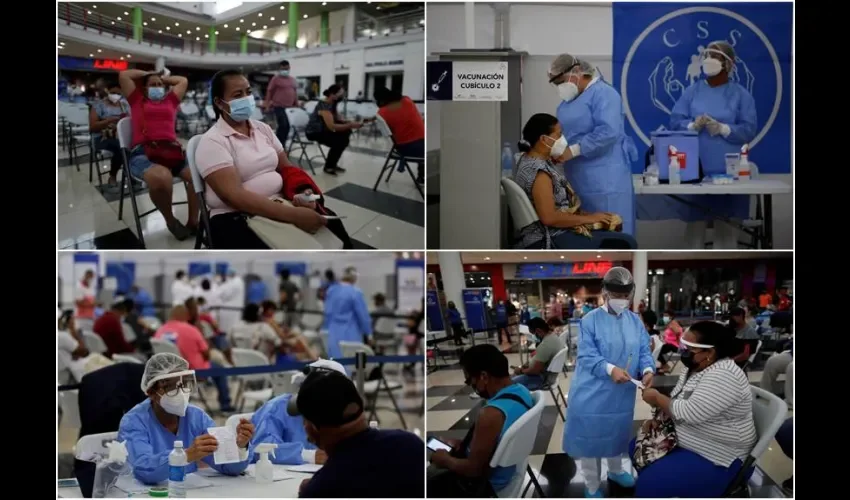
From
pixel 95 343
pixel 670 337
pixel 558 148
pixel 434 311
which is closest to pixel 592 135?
pixel 558 148

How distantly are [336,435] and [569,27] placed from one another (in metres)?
2.04

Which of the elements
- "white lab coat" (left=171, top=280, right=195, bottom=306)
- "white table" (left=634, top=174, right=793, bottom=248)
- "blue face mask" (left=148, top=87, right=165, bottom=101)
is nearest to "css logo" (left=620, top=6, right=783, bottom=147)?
"white table" (left=634, top=174, right=793, bottom=248)

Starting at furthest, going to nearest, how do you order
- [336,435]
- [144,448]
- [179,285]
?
[179,285], [144,448], [336,435]

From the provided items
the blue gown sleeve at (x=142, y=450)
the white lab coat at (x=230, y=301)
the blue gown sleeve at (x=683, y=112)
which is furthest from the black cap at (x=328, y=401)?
the white lab coat at (x=230, y=301)

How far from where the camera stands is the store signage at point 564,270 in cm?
399

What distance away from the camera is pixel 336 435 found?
3.15 m

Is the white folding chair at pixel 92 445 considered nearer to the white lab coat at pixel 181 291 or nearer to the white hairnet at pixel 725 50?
the white hairnet at pixel 725 50

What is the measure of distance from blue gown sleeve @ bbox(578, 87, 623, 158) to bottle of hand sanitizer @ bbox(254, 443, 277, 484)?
6.15ft

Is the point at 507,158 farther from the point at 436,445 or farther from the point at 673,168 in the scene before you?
the point at 436,445

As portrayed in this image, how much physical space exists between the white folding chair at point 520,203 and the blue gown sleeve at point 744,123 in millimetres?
945

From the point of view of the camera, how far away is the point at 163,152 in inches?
156

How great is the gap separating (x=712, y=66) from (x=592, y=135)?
2.02ft
